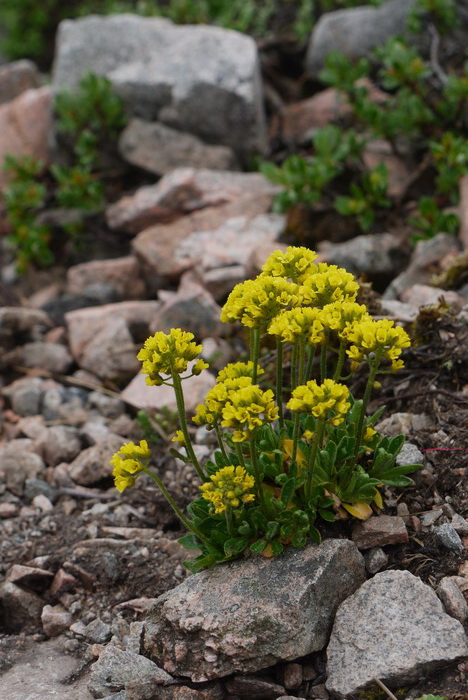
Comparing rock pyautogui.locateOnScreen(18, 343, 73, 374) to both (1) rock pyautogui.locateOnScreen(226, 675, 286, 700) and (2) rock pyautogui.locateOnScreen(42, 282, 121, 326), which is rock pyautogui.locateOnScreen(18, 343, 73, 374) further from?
(1) rock pyautogui.locateOnScreen(226, 675, 286, 700)

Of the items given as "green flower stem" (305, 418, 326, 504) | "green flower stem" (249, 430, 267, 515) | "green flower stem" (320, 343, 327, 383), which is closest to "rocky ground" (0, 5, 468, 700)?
"green flower stem" (305, 418, 326, 504)

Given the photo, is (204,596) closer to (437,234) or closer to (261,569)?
(261,569)

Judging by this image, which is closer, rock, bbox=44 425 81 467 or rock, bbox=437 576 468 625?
rock, bbox=437 576 468 625

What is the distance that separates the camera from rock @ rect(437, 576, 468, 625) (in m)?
3.15

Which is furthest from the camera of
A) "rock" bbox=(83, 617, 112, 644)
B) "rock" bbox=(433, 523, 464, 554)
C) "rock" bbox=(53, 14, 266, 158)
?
"rock" bbox=(53, 14, 266, 158)

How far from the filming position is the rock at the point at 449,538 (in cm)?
344

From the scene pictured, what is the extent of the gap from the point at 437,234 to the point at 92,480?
123 inches

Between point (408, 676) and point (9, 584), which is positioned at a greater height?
point (408, 676)

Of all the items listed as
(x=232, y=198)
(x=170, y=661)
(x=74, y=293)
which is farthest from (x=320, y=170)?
(x=170, y=661)

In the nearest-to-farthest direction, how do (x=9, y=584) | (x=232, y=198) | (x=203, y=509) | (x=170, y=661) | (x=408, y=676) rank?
(x=408, y=676), (x=170, y=661), (x=203, y=509), (x=9, y=584), (x=232, y=198)

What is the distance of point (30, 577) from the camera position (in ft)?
13.4

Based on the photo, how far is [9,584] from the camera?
13.1ft

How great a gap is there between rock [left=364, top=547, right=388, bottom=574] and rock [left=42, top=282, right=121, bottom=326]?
160 inches

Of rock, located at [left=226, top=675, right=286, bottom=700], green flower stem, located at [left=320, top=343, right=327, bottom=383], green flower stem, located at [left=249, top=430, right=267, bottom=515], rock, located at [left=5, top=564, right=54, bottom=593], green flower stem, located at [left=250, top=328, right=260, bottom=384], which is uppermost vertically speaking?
green flower stem, located at [left=250, top=328, right=260, bottom=384]
